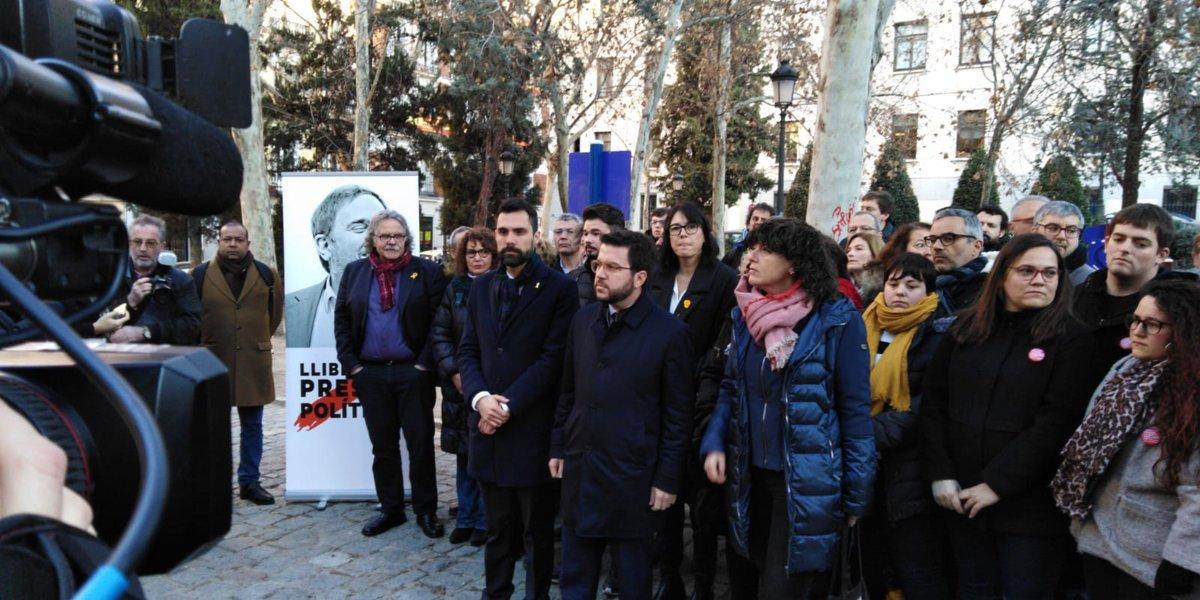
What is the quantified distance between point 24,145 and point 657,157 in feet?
113

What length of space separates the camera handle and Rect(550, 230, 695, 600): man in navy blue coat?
276cm

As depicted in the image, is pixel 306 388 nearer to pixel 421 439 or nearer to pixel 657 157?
pixel 421 439

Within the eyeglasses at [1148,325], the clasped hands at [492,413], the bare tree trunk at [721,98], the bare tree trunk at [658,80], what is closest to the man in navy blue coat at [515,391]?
the clasped hands at [492,413]

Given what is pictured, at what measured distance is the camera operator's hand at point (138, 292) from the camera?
523 cm

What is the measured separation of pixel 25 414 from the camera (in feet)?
4.13

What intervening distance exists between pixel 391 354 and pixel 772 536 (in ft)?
9.42

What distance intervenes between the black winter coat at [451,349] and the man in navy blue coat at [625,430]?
149 centimetres

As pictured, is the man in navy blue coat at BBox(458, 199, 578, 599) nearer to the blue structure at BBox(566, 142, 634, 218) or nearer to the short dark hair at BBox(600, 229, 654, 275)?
the short dark hair at BBox(600, 229, 654, 275)

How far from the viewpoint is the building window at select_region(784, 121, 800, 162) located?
105ft

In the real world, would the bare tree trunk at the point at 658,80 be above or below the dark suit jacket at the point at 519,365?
above

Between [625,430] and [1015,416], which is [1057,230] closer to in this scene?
[1015,416]

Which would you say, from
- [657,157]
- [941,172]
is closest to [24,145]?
[657,157]

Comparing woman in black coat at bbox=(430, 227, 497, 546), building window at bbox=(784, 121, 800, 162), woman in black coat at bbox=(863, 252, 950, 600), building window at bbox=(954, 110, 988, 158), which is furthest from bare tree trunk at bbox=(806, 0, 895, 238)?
building window at bbox=(784, 121, 800, 162)

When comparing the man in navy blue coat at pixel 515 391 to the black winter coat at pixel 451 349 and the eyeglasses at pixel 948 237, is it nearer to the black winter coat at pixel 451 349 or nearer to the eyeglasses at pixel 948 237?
the black winter coat at pixel 451 349
